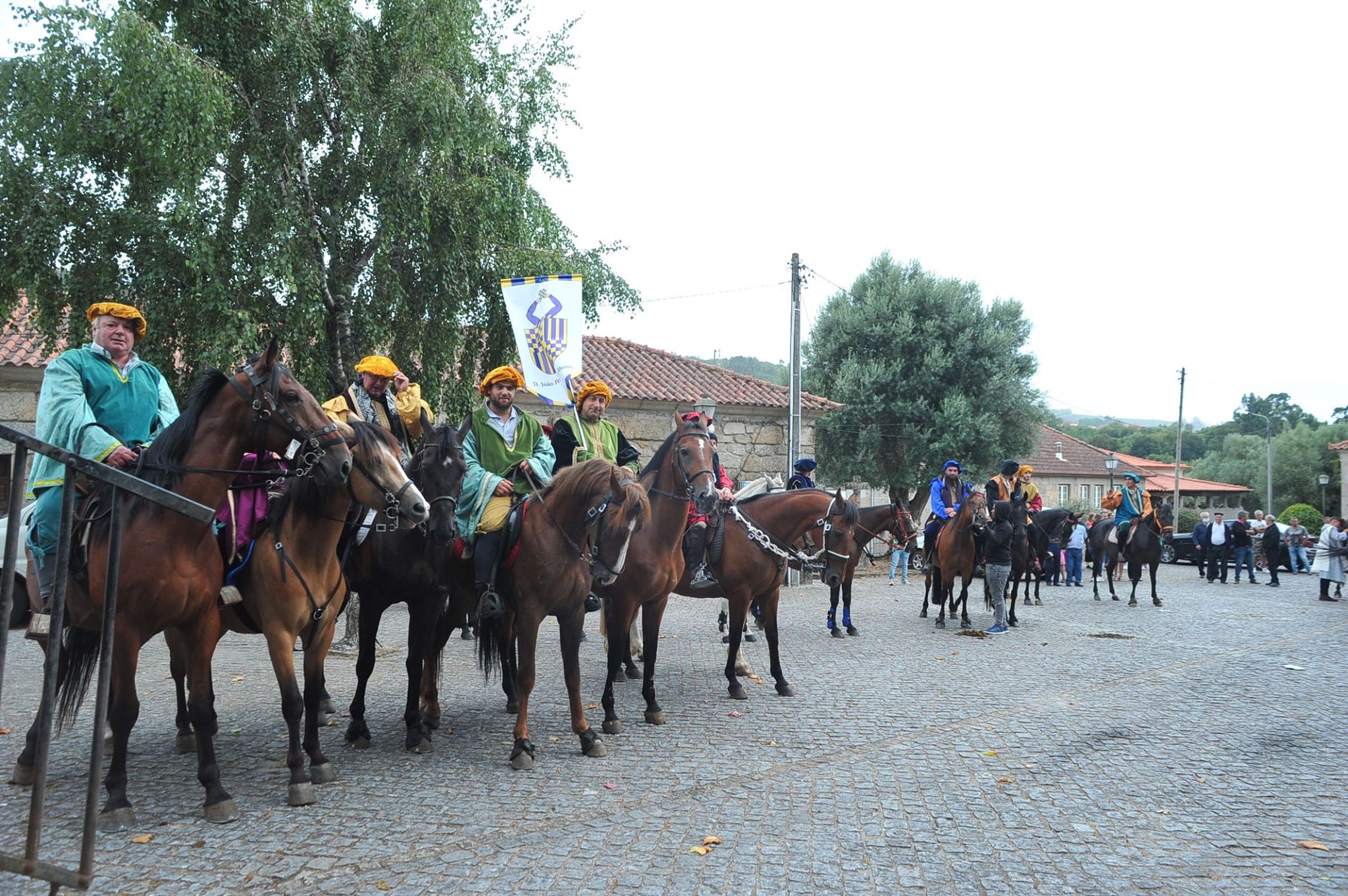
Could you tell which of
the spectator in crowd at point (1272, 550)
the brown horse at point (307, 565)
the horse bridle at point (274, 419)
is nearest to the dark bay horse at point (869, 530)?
the brown horse at point (307, 565)

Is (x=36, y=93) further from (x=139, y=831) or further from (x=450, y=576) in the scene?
(x=139, y=831)

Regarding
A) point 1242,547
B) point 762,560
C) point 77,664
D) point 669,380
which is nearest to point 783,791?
point 762,560

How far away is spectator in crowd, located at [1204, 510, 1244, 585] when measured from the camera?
23.4m

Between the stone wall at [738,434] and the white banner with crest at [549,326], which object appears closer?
the white banner with crest at [549,326]

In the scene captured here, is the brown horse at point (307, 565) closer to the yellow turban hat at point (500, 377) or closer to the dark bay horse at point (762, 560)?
the yellow turban hat at point (500, 377)

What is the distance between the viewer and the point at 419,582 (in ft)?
21.2

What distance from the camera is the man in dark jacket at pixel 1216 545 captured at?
23.4 m

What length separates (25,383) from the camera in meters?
15.9

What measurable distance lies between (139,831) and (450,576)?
2.63 m

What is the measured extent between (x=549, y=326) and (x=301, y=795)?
6.03m

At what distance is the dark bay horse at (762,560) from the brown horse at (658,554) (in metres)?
0.02

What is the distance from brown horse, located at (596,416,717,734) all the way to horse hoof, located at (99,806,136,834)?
316 centimetres

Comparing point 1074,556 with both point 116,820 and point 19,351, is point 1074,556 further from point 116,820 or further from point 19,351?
point 19,351

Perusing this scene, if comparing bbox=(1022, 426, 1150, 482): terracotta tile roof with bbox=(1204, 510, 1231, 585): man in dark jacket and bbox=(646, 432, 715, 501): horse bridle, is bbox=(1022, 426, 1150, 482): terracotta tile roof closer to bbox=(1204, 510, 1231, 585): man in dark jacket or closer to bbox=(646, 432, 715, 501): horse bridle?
bbox=(1204, 510, 1231, 585): man in dark jacket
